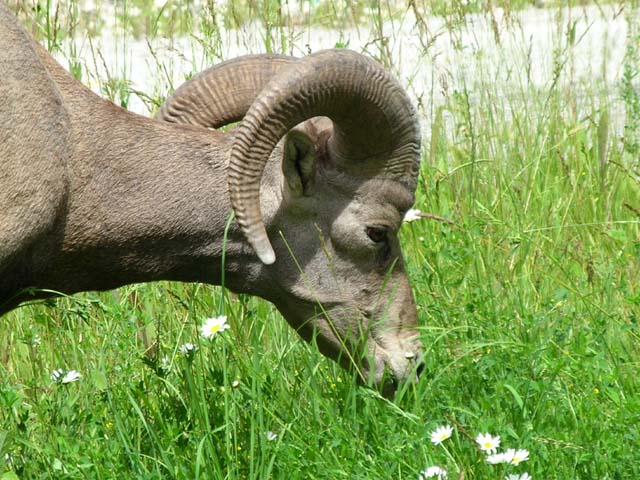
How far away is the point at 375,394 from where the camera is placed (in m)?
4.27

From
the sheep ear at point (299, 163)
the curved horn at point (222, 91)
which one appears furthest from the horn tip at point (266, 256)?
the curved horn at point (222, 91)

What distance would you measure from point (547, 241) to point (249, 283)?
2.14 metres

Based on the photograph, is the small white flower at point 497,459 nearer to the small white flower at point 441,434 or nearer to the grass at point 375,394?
the grass at point 375,394

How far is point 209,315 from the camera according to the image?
584 centimetres

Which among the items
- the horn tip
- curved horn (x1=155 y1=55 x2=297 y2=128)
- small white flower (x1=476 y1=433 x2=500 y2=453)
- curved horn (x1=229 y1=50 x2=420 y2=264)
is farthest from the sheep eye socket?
small white flower (x1=476 y1=433 x2=500 y2=453)

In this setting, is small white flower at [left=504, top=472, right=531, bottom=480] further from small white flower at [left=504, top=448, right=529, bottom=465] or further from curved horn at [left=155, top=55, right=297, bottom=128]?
curved horn at [left=155, top=55, right=297, bottom=128]

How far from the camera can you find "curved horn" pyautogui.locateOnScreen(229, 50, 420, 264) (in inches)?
178

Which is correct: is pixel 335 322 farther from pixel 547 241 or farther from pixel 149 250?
pixel 547 241

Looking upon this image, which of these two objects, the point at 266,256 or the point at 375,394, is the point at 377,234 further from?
the point at 375,394

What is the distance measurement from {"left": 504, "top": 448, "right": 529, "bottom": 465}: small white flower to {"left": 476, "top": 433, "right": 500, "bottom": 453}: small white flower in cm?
5

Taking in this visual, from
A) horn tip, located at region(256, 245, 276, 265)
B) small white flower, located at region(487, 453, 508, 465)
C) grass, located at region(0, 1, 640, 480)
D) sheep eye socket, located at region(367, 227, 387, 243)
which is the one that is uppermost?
horn tip, located at region(256, 245, 276, 265)

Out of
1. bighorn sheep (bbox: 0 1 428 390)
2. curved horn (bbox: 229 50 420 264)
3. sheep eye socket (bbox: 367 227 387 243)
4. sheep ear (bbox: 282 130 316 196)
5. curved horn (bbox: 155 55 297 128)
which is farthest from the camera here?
curved horn (bbox: 155 55 297 128)

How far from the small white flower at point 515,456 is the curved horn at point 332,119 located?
1.25m

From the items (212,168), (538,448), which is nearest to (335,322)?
(212,168)
